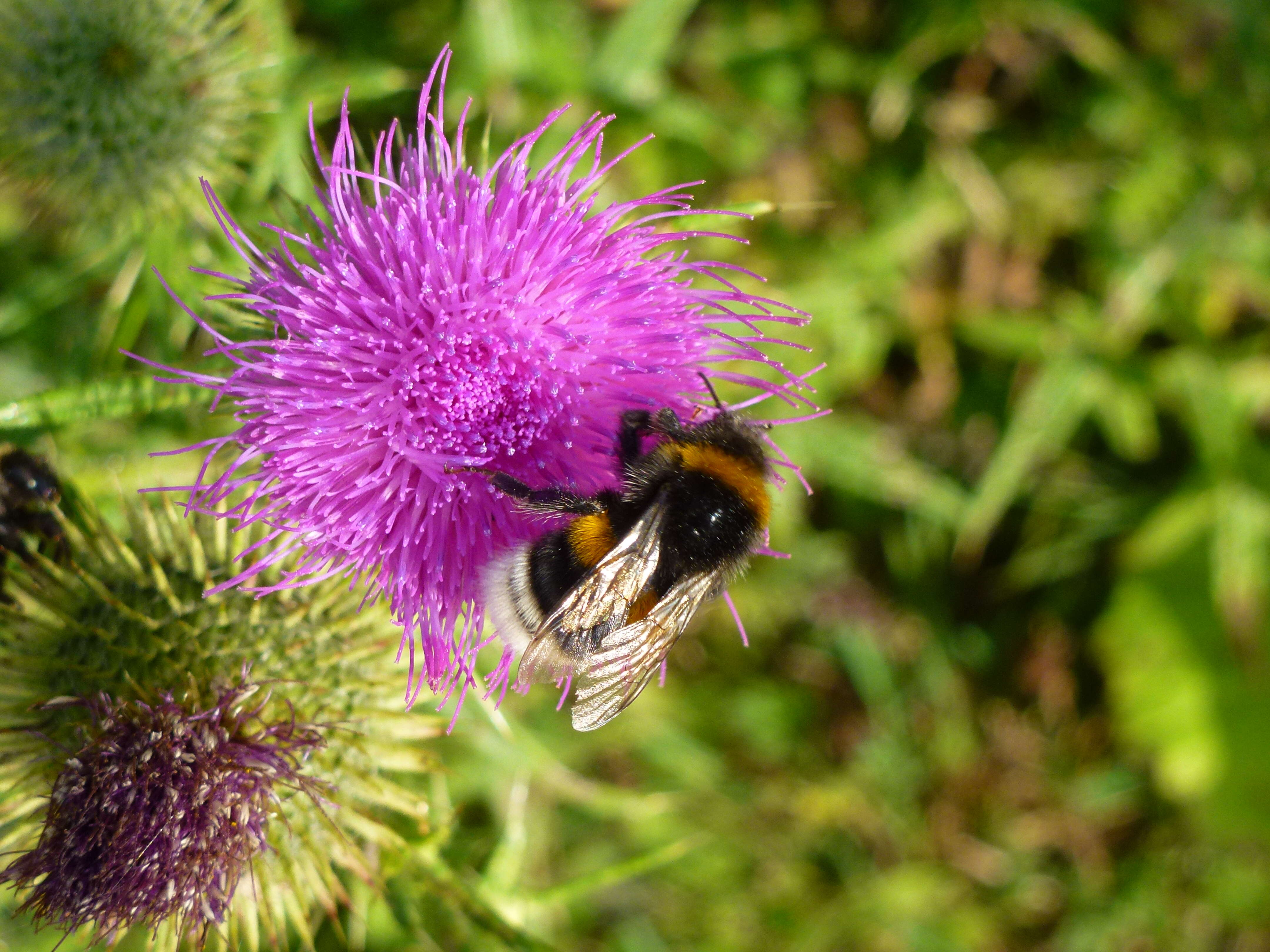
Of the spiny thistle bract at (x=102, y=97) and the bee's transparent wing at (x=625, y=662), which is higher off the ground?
the spiny thistle bract at (x=102, y=97)

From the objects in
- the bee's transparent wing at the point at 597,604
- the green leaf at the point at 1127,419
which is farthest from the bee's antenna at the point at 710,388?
the green leaf at the point at 1127,419

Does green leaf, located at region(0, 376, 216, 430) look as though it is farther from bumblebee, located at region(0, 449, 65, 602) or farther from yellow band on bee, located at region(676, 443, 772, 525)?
yellow band on bee, located at region(676, 443, 772, 525)

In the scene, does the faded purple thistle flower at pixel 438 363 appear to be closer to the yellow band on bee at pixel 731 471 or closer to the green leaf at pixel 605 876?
the yellow band on bee at pixel 731 471

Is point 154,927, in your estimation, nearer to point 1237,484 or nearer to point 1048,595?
point 1048,595

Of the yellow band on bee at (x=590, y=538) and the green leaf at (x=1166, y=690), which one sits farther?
the green leaf at (x=1166, y=690)

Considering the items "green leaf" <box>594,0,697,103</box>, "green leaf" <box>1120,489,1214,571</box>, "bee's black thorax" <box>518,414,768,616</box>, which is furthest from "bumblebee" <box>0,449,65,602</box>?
"green leaf" <box>1120,489,1214,571</box>
